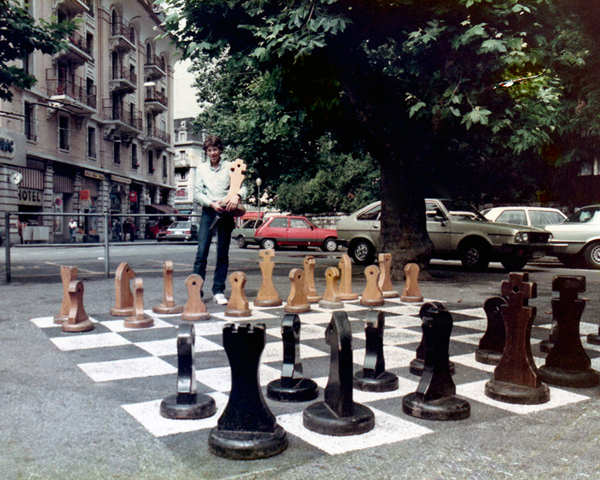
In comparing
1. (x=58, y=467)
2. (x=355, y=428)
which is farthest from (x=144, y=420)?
(x=355, y=428)

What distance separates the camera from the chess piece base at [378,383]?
134 inches

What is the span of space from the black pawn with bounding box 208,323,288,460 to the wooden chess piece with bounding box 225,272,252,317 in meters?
3.26

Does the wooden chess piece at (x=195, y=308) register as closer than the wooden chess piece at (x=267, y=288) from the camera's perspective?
Yes

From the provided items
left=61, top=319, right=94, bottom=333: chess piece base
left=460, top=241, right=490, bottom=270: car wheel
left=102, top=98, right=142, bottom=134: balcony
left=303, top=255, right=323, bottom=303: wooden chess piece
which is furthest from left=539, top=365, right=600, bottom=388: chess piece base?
left=102, top=98, right=142, bottom=134: balcony

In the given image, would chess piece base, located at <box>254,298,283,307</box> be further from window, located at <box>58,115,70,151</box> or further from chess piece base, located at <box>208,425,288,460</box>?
window, located at <box>58,115,70,151</box>

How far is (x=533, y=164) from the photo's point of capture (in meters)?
23.0

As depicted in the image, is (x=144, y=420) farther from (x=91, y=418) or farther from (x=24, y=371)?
(x=24, y=371)

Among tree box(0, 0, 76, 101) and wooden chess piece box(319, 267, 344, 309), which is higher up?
tree box(0, 0, 76, 101)

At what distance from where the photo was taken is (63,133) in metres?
32.8

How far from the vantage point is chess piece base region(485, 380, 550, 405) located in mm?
3215

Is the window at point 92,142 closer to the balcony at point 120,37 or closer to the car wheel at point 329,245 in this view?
the balcony at point 120,37

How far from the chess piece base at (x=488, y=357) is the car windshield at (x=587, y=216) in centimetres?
1142

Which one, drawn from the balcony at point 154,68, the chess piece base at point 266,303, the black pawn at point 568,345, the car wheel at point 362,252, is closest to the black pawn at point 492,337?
the black pawn at point 568,345

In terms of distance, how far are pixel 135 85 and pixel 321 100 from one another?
3453 cm
